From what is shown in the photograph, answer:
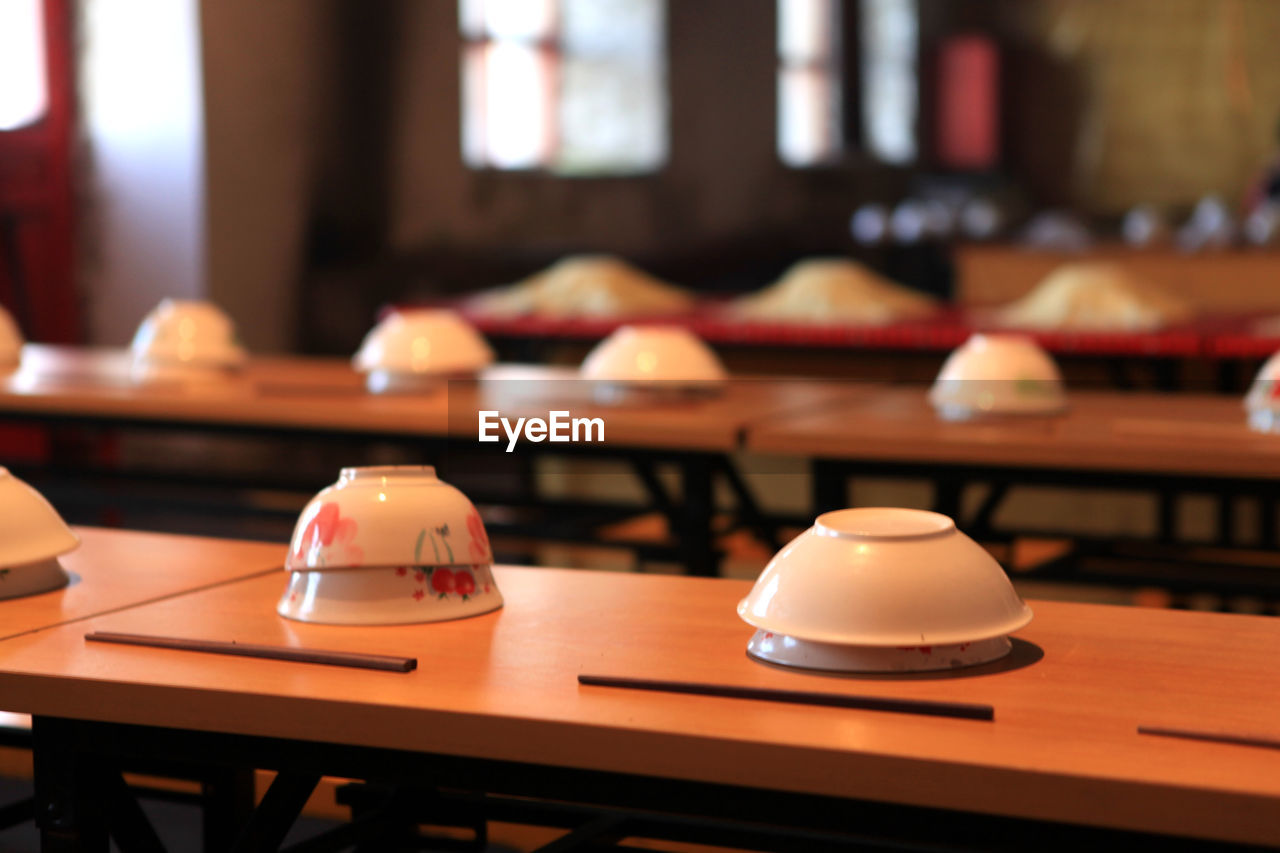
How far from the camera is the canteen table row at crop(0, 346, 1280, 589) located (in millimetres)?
2170

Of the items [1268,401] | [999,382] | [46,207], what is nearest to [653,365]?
[999,382]

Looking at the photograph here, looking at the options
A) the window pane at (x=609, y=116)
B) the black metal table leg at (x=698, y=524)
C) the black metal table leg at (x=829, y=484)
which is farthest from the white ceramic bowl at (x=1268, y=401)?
the window pane at (x=609, y=116)

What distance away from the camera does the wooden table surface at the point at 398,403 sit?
2459 millimetres

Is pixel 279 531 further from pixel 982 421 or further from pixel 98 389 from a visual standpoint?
pixel 982 421

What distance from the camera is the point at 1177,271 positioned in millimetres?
4805

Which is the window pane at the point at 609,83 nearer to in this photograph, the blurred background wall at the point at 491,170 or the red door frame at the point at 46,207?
the blurred background wall at the point at 491,170

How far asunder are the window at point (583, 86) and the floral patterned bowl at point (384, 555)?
5331mm

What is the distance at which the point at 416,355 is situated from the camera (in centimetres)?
289

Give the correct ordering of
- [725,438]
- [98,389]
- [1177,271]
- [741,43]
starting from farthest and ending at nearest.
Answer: [741,43] < [1177,271] < [98,389] < [725,438]

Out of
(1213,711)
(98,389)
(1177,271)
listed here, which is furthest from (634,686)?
(1177,271)

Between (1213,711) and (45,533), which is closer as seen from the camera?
(1213,711)

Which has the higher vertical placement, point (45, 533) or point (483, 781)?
point (45, 533)

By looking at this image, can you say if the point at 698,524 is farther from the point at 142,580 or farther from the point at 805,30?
the point at 805,30

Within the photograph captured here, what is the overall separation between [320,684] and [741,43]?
6179 millimetres
